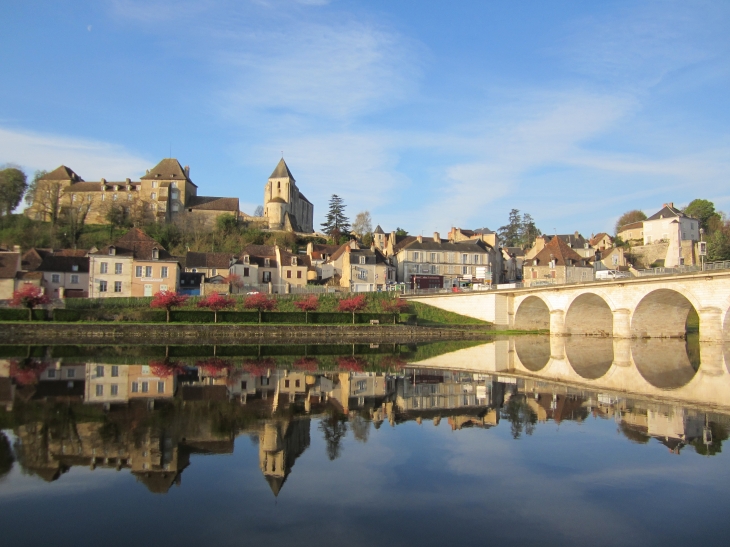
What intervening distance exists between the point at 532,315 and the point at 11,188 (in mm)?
58849

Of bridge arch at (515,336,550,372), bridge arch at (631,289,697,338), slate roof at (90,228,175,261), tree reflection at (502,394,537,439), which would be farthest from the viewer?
slate roof at (90,228,175,261)

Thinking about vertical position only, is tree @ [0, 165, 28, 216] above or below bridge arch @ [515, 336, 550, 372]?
above

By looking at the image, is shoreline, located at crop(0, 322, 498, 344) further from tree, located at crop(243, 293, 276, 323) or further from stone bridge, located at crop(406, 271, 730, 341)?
stone bridge, located at crop(406, 271, 730, 341)

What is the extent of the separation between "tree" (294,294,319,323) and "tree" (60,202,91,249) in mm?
30507

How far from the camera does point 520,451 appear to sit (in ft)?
35.2

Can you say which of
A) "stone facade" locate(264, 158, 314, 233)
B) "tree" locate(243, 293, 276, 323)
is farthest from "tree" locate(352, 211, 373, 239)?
"tree" locate(243, 293, 276, 323)

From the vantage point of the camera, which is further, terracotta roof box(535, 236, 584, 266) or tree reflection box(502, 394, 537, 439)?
terracotta roof box(535, 236, 584, 266)

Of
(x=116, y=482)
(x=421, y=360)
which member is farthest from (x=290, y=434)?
(x=421, y=360)

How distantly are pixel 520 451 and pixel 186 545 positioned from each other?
21.3 ft

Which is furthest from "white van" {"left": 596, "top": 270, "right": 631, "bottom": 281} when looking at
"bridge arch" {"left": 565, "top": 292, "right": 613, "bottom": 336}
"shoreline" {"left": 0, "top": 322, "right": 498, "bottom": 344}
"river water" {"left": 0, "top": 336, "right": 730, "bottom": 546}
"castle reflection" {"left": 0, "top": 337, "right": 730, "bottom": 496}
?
"river water" {"left": 0, "top": 336, "right": 730, "bottom": 546}

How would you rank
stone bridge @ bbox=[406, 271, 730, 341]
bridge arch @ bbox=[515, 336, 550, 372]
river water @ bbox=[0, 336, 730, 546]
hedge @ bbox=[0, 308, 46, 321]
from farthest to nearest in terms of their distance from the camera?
hedge @ bbox=[0, 308, 46, 321], stone bridge @ bbox=[406, 271, 730, 341], bridge arch @ bbox=[515, 336, 550, 372], river water @ bbox=[0, 336, 730, 546]

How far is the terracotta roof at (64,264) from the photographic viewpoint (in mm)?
44562

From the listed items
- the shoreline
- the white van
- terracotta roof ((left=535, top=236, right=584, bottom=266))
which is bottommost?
the shoreline

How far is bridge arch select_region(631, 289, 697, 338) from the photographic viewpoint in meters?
33.8
